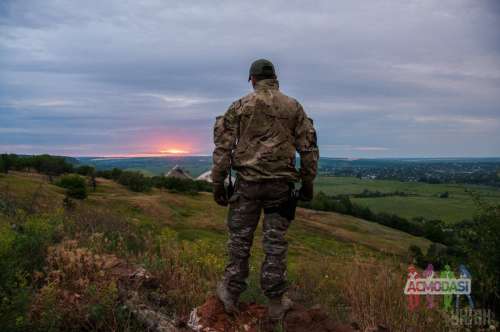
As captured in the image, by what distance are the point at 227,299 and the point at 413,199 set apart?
119642 mm

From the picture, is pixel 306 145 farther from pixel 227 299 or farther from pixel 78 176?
pixel 78 176

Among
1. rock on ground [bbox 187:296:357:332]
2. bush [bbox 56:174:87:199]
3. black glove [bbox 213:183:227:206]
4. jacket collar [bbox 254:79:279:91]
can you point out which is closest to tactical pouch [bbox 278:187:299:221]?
black glove [bbox 213:183:227:206]

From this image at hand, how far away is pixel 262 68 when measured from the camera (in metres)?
5.91

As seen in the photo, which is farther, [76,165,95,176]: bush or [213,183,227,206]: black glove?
[76,165,95,176]: bush

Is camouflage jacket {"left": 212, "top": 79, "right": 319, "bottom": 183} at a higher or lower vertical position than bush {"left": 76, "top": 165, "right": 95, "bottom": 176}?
higher

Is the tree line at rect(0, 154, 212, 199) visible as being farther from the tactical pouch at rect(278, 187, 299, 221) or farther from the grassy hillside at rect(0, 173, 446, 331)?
the tactical pouch at rect(278, 187, 299, 221)

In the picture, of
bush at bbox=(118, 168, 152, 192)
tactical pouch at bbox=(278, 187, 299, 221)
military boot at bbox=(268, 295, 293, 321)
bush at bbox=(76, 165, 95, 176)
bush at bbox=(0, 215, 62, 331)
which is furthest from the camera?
bush at bbox=(76, 165, 95, 176)

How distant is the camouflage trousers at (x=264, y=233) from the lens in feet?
18.7

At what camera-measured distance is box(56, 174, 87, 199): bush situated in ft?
169

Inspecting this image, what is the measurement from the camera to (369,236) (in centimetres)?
7338

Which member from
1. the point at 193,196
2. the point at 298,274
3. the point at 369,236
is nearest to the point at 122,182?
the point at 193,196

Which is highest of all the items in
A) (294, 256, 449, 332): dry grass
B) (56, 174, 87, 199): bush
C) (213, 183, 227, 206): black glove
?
(213, 183, 227, 206): black glove

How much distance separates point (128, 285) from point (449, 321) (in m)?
4.47

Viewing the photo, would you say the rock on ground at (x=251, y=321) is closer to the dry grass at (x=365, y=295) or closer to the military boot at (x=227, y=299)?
the military boot at (x=227, y=299)
